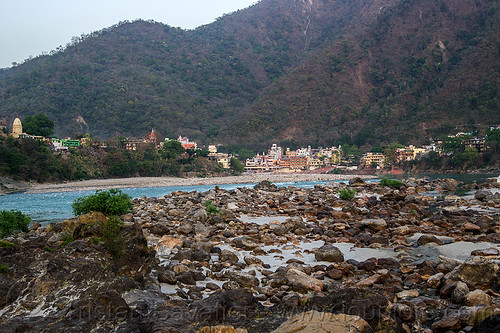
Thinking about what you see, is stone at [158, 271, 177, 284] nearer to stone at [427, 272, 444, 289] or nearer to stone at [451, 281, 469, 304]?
stone at [427, 272, 444, 289]

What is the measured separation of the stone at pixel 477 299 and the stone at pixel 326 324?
2226 mm

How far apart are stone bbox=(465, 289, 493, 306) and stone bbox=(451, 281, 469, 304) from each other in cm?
18

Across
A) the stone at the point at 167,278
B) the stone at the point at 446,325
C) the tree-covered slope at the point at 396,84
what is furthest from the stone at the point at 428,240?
the tree-covered slope at the point at 396,84

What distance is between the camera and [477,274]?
6.92 m

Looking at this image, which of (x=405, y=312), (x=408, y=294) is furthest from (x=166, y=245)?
(x=405, y=312)

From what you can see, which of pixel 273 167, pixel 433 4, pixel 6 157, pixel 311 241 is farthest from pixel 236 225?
pixel 433 4

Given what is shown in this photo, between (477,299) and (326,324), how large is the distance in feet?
9.14

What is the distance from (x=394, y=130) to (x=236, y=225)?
9606cm

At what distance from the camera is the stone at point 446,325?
5397mm

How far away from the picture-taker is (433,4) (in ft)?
429

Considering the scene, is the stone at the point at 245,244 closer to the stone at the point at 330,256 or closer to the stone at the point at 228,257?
the stone at the point at 228,257

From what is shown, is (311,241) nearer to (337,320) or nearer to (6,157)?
(337,320)

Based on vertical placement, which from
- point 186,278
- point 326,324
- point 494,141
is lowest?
point 494,141

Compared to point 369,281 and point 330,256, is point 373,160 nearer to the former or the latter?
point 330,256
